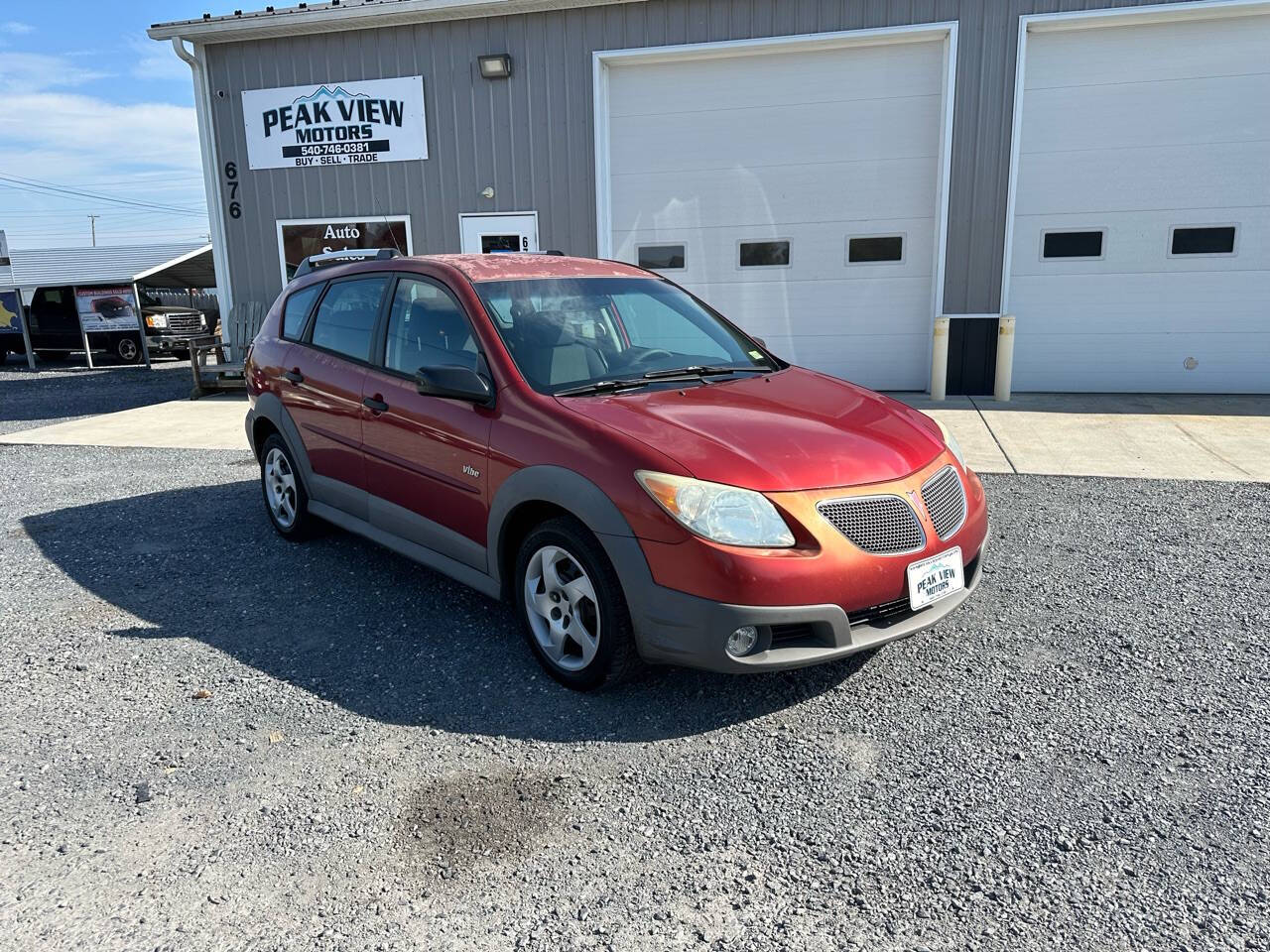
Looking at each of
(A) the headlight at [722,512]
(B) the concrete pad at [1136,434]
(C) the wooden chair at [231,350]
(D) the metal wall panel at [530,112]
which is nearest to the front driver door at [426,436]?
(A) the headlight at [722,512]

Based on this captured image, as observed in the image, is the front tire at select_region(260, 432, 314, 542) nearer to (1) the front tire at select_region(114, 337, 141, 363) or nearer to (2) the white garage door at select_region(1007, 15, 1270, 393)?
(2) the white garage door at select_region(1007, 15, 1270, 393)

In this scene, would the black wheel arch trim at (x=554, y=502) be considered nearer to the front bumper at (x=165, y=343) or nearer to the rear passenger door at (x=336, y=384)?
the rear passenger door at (x=336, y=384)

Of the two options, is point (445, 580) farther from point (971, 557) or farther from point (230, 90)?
point (230, 90)

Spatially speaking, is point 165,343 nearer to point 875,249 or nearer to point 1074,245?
point 875,249

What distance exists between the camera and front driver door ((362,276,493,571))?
11.8ft

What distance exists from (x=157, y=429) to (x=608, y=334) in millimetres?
7196

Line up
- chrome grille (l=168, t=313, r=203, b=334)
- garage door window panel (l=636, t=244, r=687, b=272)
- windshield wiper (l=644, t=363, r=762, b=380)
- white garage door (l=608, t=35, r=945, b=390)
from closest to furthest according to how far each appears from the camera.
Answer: windshield wiper (l=644, t=363, r=762, b=380) → white garage door (l=608, t=35, r=945, b=390) → garage door window panel (l=636, t=244, r=687, b=272) → chrome grille (l=168, t=313, r=203, b=334)

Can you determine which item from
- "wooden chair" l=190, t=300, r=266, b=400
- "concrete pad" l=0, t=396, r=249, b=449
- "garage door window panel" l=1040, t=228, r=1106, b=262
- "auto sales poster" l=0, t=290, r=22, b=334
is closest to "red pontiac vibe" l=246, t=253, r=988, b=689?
"concrete pad" l=0, t=396, r=249, b=449

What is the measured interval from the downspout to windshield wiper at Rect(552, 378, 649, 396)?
998 cm

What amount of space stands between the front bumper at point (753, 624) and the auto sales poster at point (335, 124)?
968cm

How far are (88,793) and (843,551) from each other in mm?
2521

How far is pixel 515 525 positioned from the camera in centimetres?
345

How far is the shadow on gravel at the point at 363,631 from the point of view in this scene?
10.4 ft

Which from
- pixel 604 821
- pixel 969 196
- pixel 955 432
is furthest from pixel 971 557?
pixel 969 196
